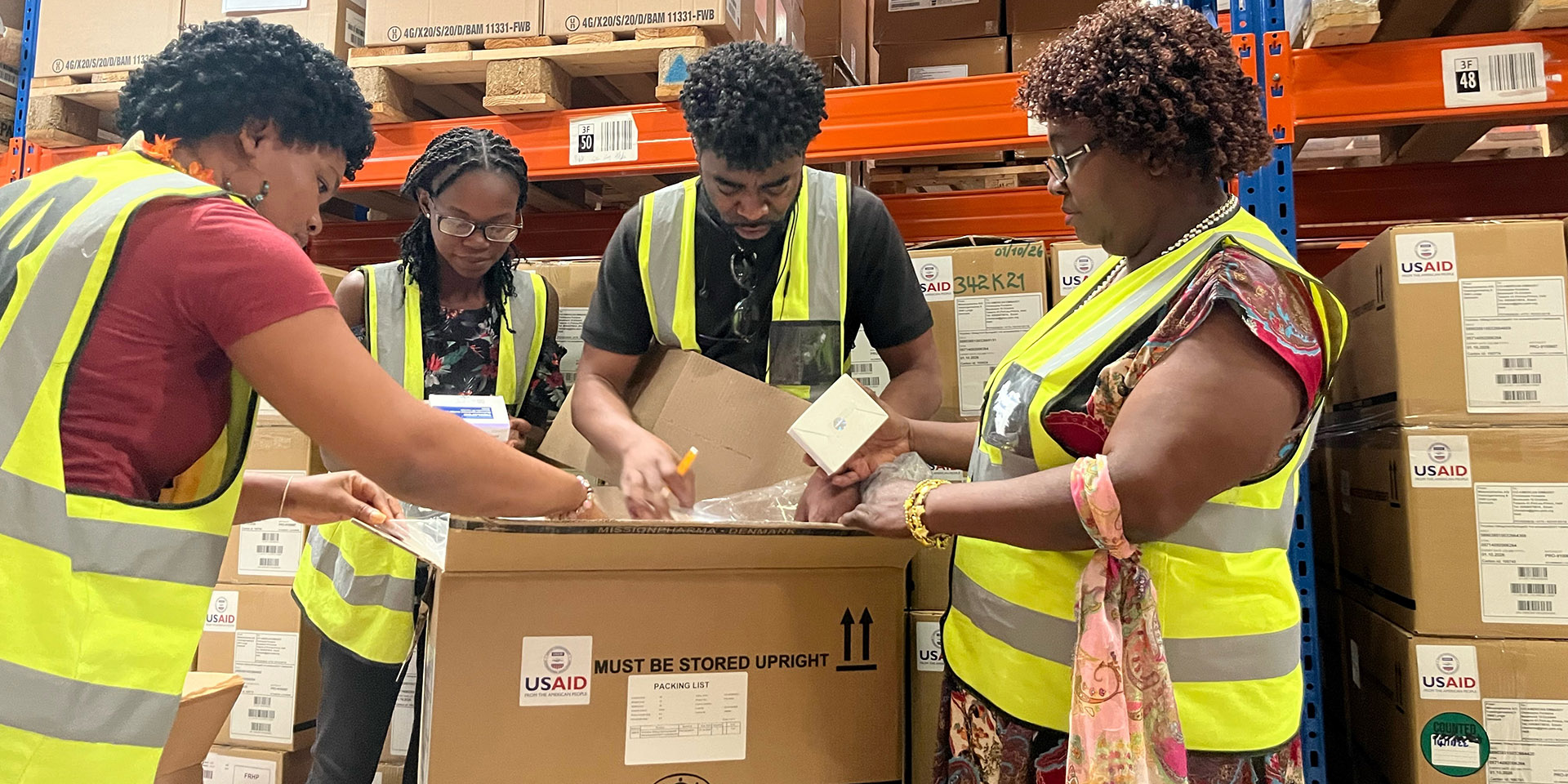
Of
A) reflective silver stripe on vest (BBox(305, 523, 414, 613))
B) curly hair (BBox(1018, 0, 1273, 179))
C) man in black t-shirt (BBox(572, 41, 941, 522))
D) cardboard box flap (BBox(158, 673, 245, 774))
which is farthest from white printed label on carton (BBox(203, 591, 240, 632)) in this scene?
curly hair (BBox(1018, 0, 1273, 179))

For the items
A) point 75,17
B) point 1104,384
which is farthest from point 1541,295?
point 75,17

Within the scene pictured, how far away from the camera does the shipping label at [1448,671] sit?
1.60 metres

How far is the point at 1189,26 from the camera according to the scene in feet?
3.76

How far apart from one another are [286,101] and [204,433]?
0.45 m

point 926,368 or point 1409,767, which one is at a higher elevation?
point 926,368

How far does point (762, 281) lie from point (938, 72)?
138 cm

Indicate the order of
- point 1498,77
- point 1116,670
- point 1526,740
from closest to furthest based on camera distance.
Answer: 1. point 1116,670
2. point 1526,740
3. point 1498,77

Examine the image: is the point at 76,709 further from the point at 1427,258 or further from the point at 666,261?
the point at 1427,258

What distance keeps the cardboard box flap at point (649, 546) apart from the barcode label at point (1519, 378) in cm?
121

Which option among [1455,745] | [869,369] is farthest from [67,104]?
[1455,745]

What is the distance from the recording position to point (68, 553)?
0.90m

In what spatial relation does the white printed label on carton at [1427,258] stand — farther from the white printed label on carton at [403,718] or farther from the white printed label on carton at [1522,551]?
the white printed label on carton at [403,718]

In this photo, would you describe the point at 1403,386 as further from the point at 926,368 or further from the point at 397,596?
the point at 397,596

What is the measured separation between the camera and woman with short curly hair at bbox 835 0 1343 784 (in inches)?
38.3
